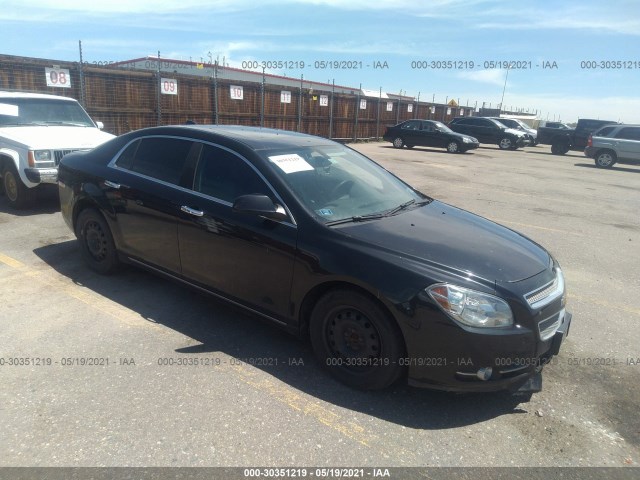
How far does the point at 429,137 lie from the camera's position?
74.7ft

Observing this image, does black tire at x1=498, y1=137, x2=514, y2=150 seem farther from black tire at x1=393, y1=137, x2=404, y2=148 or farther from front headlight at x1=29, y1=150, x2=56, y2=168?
front headlight at x1=29, y1=150, x2=56, y2=168

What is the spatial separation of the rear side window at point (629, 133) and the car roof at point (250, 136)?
2002 centimetres

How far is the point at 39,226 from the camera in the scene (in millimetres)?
6566

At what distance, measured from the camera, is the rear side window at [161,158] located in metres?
4.11

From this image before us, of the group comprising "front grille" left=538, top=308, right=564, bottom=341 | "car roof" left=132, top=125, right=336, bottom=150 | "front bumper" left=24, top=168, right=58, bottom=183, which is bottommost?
"front grille" left=538, top=308, right=564, bottom=341

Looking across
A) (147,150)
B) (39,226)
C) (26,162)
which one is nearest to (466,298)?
(147,150)

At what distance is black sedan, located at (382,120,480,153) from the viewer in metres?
22.2

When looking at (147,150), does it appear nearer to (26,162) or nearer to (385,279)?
(385,279)

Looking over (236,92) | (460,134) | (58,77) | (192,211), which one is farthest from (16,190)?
(460,134)

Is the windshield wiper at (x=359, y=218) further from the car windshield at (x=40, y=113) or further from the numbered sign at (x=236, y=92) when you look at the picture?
the numbered sign at (x=236, y=92)

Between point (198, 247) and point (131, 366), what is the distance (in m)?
1.04

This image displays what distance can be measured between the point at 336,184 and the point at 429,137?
20.2 metres

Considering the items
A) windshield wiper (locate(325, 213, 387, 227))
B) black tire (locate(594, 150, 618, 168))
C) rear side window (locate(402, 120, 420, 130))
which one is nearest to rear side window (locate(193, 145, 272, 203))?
windshield wiper (locate(325, 213, 387, 227))

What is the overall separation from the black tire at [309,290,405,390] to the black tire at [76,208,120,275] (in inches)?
99.6
